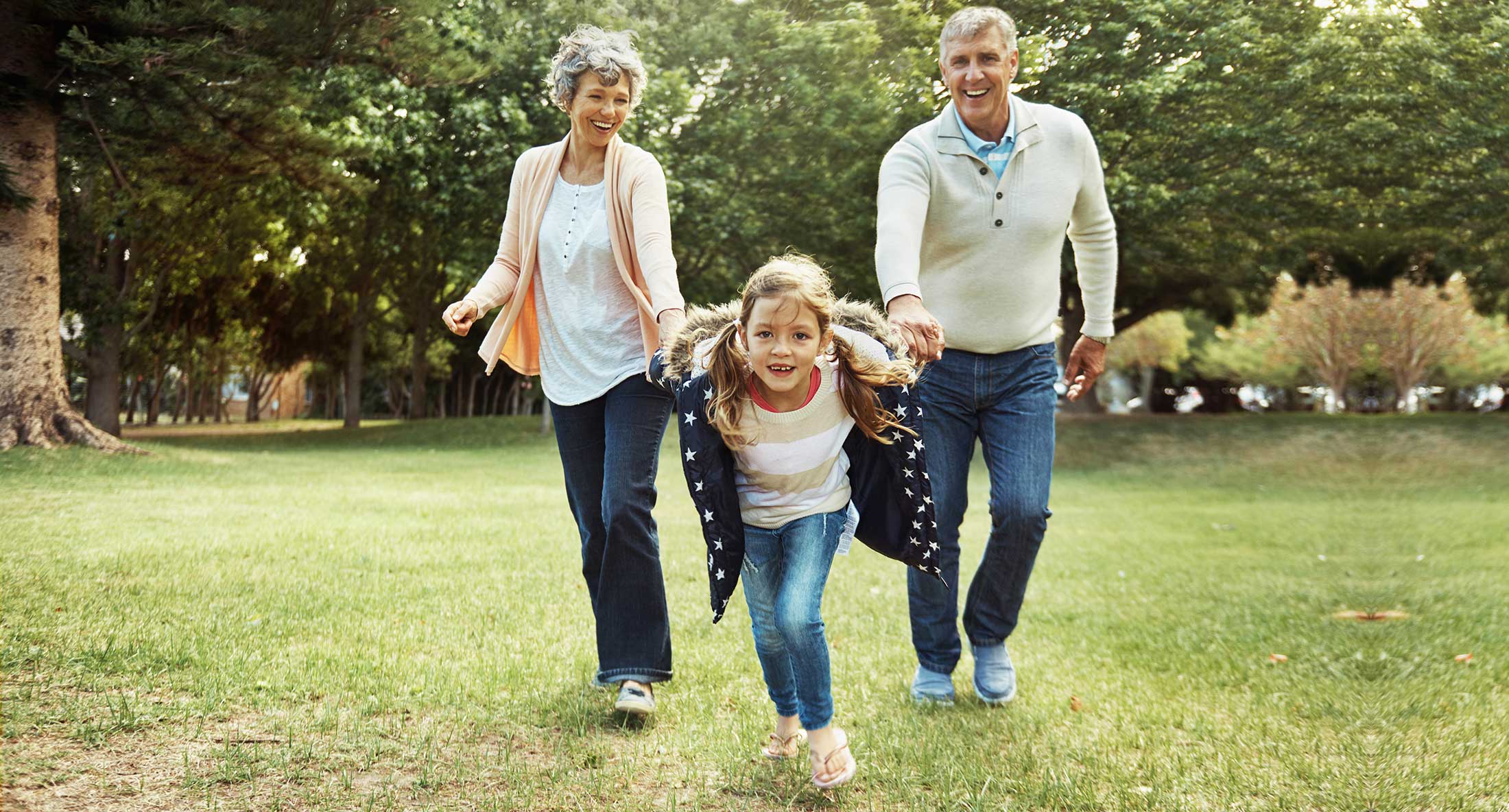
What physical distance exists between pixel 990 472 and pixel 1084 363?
75 cm

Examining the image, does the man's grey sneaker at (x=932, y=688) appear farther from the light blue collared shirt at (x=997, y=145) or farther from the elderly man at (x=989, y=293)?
the light blue collared shirt at (x=997, y=145)

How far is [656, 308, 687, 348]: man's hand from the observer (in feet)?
12.1

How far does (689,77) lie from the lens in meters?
21.6

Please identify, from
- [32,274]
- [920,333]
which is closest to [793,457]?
[920,333]

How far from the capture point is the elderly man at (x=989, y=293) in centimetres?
399

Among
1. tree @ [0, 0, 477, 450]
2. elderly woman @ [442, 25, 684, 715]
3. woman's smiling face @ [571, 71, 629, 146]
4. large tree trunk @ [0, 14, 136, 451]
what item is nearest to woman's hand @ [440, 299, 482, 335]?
elderly woman @ [442, 25, 684, 715]

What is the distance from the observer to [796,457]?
3.34m

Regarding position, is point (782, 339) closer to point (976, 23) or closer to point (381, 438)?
point (976, 23)

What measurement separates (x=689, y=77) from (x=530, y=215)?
60.5ft

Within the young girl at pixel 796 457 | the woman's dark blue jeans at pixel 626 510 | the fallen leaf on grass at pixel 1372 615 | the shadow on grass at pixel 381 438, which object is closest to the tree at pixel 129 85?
the shadow on grass at pixel 381 438

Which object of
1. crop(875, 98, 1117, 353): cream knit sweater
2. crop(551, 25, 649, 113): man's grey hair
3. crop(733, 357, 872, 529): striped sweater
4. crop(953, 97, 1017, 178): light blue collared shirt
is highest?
crop(551, 25, 649, 113): man's grey hair

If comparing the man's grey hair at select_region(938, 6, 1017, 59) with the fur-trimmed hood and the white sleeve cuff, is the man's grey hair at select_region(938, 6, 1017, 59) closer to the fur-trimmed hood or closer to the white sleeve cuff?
the white sleeve cuff

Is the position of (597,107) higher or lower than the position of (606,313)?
higher

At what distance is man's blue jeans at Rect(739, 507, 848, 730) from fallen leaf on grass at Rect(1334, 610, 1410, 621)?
461 cm
